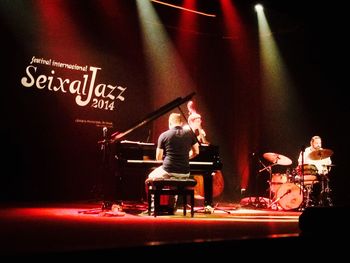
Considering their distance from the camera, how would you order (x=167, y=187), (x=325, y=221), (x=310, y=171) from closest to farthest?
(x=325, y=221) < (x=167, y=187) < (x=310, y=171)

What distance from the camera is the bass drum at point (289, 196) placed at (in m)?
8.81

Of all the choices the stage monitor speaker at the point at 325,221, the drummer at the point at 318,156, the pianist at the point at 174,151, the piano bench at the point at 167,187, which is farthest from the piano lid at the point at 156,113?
the drummer at the point at 318,156

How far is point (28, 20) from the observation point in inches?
326

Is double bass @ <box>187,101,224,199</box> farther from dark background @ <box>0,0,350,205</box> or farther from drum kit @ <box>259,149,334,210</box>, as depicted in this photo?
drum kit @ <box>259,149,334,210</box>

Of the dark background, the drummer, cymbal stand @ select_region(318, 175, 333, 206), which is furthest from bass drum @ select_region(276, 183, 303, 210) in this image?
the dark background

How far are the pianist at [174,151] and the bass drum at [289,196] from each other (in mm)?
3304

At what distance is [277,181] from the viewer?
919cm

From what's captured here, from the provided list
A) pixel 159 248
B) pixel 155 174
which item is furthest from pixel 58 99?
pixel 159 248

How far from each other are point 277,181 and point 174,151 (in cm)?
384

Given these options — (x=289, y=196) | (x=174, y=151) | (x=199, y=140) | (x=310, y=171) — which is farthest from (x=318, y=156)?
(x=174, y=151)

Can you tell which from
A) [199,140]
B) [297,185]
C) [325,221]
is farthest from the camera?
[297,185]

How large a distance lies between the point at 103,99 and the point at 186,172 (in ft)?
12.0

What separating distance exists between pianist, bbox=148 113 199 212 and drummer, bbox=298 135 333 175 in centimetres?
333

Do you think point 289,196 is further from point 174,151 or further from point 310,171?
point 174,151
